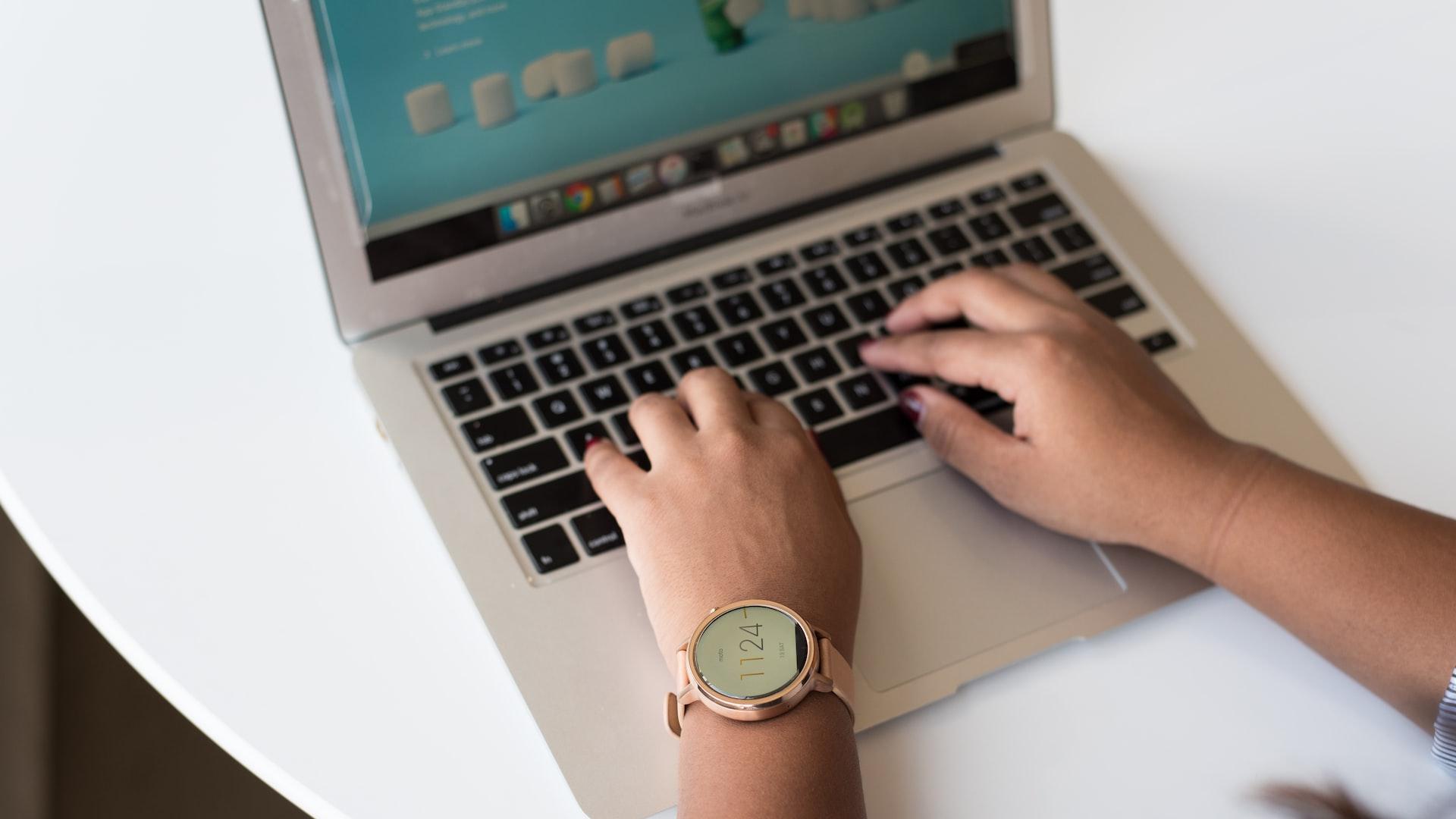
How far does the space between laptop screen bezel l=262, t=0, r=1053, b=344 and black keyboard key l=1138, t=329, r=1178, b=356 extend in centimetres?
19

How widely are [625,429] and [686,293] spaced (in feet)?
0.40

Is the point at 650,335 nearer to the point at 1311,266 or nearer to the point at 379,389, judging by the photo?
the point at 379,389

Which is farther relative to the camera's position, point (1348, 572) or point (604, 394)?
point (604, 394)

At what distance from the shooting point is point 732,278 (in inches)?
32.3

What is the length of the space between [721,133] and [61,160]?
467mm

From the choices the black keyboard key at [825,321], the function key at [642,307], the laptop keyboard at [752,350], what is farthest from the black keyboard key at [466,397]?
the black keyboard key at [825,321]

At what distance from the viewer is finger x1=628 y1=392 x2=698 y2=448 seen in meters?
0.69

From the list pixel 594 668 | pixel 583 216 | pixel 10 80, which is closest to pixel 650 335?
pixel 583 216

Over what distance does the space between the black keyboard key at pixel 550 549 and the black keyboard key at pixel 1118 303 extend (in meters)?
0.38

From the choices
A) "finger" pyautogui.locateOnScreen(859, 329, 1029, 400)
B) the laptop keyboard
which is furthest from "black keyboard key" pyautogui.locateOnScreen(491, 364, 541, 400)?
"finger" pyautogui.locateOnScreen(859, 329, 1029, 400)

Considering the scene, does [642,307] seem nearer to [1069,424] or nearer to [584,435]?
[584,435]

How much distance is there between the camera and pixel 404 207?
0.75 metres

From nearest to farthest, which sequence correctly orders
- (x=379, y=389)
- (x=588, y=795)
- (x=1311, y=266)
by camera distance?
(x=588, y=795)
(x=379, y=389)
(x=1311, y=266)

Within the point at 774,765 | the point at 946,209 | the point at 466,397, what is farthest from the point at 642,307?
the point at 774,765
